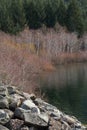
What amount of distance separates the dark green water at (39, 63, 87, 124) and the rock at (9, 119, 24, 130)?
55.6 ft

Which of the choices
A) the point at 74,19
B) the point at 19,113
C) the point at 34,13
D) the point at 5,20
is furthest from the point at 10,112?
the point at 74,19

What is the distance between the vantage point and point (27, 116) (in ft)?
57.3

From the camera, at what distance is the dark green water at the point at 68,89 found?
4095cm

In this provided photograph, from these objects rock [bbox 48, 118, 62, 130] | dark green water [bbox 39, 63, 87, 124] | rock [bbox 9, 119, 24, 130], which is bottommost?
dark green water [bbox 39, 63, 87, 124]

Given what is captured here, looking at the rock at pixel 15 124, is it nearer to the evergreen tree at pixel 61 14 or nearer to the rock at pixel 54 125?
the rock at pixel 54 125

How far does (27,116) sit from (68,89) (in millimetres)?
37425

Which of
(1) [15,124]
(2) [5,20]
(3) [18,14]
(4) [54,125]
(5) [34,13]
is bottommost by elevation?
(4) [54,125]

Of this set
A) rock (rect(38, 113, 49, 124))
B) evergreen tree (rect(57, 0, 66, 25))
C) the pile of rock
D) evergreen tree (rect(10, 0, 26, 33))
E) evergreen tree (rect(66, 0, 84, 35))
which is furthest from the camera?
evergreen tree (rect(57, 0, 66, 25))

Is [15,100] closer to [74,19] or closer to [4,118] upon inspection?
[4,118]

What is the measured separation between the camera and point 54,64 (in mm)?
89812

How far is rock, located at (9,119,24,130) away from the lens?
17.1 meters

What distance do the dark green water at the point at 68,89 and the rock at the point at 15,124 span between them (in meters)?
16.9

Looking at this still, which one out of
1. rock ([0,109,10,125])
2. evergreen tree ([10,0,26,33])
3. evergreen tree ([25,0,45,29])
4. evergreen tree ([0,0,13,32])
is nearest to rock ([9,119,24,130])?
rock ([0,109,10,125])

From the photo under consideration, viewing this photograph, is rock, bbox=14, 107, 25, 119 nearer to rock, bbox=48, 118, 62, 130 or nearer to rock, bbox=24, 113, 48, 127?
rock, bbox=24, 113, 48, 127
